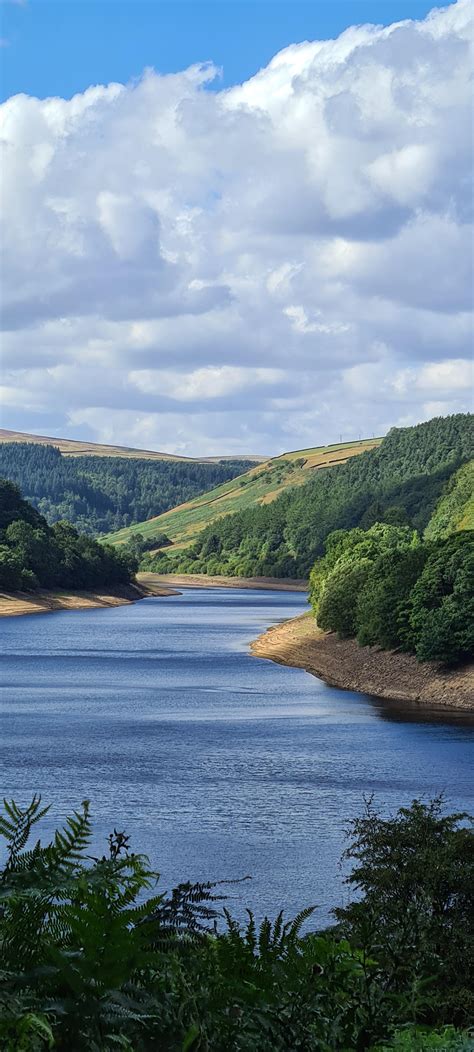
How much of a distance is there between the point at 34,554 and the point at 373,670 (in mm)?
99024

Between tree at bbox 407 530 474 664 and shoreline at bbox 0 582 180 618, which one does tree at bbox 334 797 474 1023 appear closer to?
tree at bbox 407 530 474 664

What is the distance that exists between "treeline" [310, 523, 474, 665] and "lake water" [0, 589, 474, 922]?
6.35 metres

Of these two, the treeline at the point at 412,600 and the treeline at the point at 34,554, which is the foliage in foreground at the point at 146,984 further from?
the treeline at the point at 34,554

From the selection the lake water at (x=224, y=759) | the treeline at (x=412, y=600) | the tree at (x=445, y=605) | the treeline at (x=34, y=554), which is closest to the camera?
the lake water at (x=224, y=759)

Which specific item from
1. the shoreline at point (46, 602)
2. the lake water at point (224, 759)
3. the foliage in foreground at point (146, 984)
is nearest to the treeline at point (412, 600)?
the lake water at point (224, 759)

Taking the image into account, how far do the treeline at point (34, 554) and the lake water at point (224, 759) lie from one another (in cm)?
6549

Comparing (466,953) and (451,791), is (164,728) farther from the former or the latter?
(466,953)

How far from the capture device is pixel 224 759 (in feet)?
185

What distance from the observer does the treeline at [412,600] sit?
85062 millimetres

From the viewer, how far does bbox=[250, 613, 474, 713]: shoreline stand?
3223 inches

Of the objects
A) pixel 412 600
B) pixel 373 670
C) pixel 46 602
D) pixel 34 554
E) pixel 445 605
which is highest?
pixel 34 554

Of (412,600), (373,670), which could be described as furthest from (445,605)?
(373,670)

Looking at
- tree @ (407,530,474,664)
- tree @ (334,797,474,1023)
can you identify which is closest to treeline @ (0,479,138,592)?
tree @ (407,530,474,664)

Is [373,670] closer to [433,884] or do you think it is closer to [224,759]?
[224,759]
